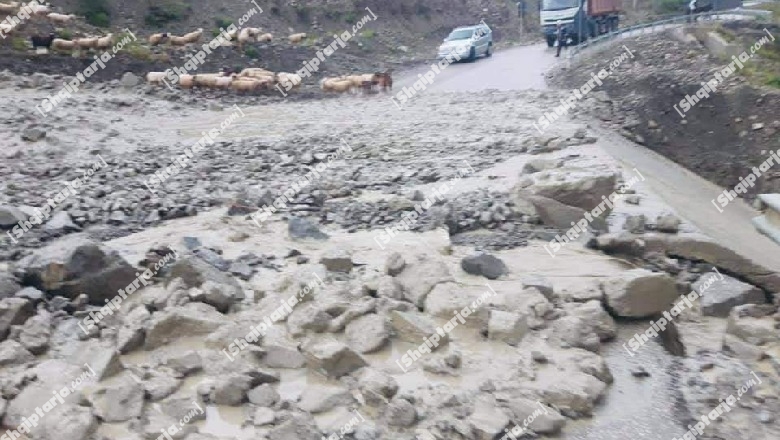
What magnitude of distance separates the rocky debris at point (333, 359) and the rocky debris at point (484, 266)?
7.72 ft

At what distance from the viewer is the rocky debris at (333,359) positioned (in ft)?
20.2

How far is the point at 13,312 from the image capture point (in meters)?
6.61

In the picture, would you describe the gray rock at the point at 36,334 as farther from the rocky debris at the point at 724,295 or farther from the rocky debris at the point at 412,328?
the rocky debris at the point at 724,295

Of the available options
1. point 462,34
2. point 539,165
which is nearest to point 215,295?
point 539,165

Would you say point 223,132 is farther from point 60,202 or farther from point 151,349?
point 151,349

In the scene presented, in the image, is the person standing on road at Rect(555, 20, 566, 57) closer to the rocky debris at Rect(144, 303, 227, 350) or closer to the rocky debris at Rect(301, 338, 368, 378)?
the rocky debris at Rect(144, 303, 227, 350)

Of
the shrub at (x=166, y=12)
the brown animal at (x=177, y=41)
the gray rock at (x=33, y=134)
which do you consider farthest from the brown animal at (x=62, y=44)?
the gray rock at (x=33, y=134)

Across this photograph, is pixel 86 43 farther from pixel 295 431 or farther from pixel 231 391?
pixel 295 431

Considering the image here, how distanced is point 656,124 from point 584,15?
1322 cm

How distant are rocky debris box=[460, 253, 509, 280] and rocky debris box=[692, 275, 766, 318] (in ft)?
6.67

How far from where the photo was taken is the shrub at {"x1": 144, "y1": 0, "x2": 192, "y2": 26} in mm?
28311

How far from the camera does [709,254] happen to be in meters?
8.96

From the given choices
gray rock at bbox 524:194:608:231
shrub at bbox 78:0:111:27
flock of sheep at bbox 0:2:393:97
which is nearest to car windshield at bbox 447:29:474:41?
flock of sheep at bbox 0:2:393:97

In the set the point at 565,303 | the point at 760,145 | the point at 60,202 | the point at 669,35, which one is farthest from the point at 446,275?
the point at 669,35
